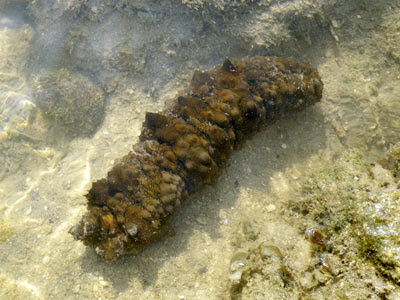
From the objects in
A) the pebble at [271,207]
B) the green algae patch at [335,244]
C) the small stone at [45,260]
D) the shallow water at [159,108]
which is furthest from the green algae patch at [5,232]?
the pebble at [271,207]

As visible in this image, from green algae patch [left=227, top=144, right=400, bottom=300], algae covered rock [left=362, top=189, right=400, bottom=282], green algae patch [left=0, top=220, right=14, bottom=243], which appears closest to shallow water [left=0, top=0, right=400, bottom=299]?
green algae patch [left=0, top=220, right=14, bottom=243]

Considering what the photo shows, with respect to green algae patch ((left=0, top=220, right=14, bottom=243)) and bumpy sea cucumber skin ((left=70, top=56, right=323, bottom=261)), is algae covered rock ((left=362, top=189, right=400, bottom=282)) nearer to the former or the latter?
bumpy sea cucumber skin ((left=70, top=56, right=323, bottom=261))

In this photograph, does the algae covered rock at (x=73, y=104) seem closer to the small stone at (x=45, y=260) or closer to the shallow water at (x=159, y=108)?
the shallow water at (x=159, y=108)

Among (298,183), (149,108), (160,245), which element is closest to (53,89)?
(149,108)

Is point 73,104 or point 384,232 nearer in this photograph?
point 384,232

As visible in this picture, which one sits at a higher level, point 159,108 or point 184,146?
point 184,146

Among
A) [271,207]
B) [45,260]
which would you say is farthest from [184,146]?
[45,260]

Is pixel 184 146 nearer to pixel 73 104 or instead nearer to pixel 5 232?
pixel 73 104
